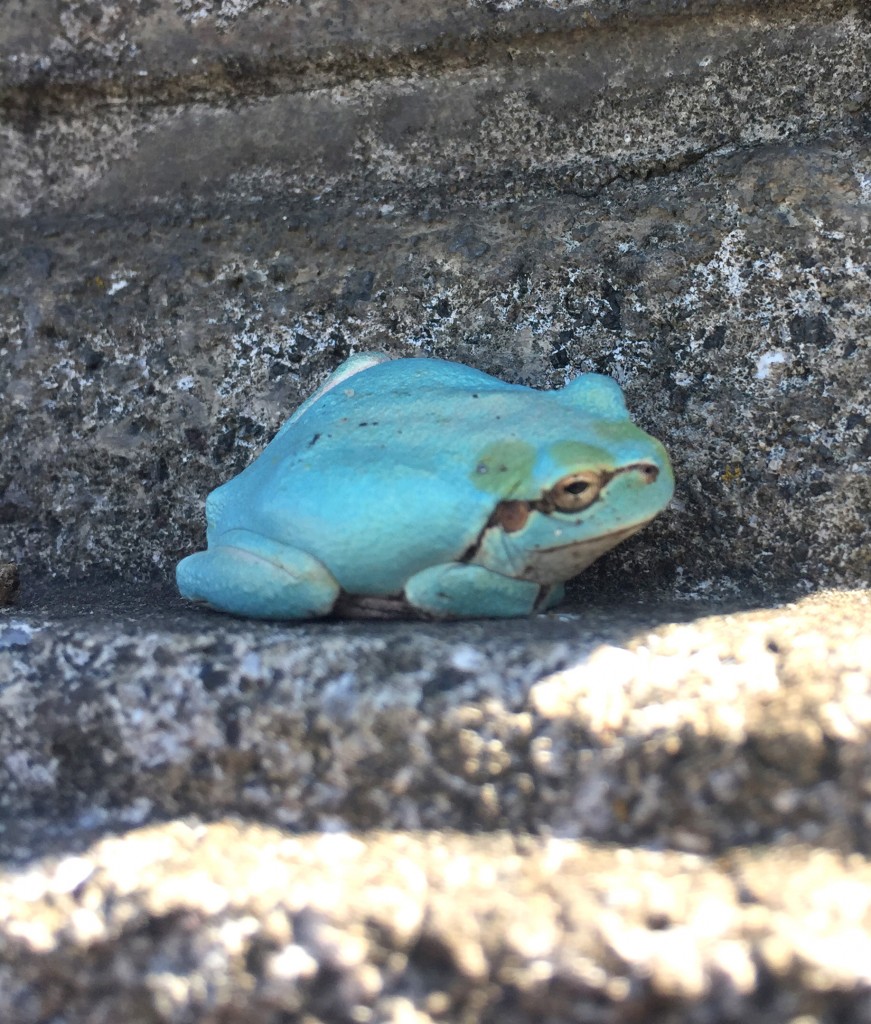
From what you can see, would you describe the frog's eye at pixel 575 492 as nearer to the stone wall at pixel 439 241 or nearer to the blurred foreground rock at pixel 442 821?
the blurred foreground rock at pixel 442 821

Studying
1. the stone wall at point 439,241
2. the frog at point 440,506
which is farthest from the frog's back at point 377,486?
the stone wall at point 439,241

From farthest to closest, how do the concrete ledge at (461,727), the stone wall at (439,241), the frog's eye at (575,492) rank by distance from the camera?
the stone wall at (439,241)
the frog's eye at (575,492)
the concrete ledge at (461,727)

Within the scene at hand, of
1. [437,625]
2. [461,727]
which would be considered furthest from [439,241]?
[461,727]

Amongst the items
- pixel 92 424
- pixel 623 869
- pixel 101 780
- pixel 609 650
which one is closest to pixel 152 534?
pixel 92 424

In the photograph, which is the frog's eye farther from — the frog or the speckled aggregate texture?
the speckled aggregate texture

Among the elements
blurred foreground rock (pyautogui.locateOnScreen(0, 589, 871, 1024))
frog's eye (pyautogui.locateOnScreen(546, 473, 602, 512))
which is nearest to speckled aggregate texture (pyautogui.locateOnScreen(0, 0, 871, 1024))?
blurred foreground rock (pyautogui.locateOnScreen(0, 589, 871, 1024))

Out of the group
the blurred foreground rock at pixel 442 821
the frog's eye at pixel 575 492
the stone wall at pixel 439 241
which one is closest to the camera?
the blurred foreground rock at pixel 442 821

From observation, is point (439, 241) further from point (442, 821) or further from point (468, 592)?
point (442, 821)
